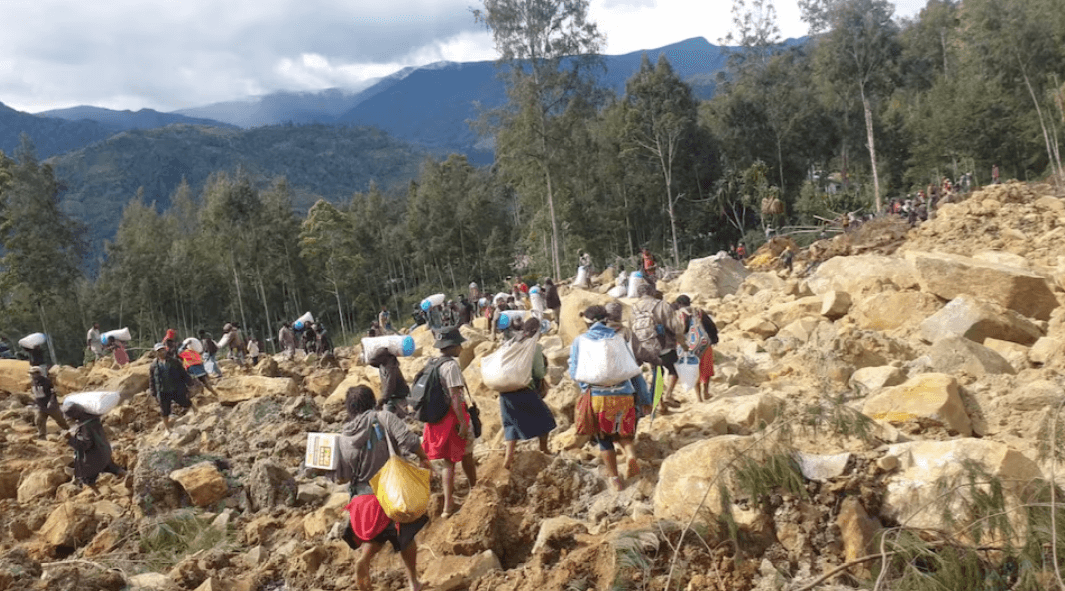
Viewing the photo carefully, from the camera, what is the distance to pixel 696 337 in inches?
271

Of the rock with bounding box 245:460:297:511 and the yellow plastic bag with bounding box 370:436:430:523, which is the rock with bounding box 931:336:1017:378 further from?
the rock with bounding box 245:460:297:511

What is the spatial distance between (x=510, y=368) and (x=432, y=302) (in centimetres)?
910

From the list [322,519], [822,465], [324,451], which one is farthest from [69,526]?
[822,465]

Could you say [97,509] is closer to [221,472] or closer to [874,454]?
[221,472]

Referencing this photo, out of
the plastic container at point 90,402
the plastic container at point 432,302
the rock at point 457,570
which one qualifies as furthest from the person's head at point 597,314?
the plastic container at point 432,302

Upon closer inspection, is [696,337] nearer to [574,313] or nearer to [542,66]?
[574,313]

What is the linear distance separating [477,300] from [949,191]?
564 inches

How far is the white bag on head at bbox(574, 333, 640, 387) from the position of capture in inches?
179

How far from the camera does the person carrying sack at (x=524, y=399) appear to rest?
4938mm

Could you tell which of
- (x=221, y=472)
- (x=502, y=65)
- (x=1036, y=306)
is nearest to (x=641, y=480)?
(x=221, y=472)

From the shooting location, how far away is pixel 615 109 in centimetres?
2803

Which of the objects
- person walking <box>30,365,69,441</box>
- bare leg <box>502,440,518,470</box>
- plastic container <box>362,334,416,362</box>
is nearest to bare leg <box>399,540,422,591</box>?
bare leg <box>502,440,518,470</box>

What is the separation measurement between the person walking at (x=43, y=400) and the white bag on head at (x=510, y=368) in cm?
720

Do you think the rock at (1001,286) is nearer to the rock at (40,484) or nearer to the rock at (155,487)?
the rock at (155,487)
